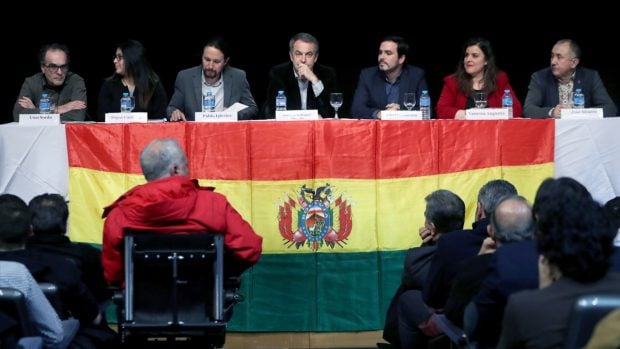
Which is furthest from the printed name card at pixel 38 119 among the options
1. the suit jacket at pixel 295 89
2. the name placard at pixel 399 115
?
the name placard at pixel 399 115

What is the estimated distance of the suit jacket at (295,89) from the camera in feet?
24.0

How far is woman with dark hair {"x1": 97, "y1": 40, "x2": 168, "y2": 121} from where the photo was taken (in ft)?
23.5

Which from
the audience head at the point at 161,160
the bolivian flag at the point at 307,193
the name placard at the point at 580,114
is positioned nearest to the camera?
the audience head at the point at 161,160

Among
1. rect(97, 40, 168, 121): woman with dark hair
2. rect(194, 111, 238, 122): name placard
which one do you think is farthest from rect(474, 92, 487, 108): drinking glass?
rect(97, 40, 168, 121): woman with dark hair

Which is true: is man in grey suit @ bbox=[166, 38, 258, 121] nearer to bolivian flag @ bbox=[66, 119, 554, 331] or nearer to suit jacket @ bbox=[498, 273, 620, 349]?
bolivian flag @ bbox=[66, 119, 554, 331]

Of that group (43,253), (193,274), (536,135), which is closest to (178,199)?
(193,274)

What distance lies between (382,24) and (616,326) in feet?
22.4

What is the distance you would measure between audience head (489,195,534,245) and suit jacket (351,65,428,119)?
9.97 ft

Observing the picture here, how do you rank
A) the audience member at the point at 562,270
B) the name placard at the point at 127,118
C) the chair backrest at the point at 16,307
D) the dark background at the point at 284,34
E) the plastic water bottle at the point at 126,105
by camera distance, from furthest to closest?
1. the dark background at the point at 284,34
2. the plastic water bottle at the point at 126,105
3. the name placard at the point at 127,118
4. the chair backrest at the point at 16,307
5. the audience member at the point at 562,270

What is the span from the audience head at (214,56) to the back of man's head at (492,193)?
2.49 m

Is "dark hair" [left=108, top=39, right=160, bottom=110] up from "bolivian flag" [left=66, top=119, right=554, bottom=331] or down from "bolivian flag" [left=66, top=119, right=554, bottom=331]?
up

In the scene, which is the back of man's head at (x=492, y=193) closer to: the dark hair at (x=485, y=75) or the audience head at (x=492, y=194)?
the audience head at (x=492, y=194)

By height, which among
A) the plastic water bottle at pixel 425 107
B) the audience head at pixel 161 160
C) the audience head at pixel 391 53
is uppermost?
the audience head at pixel 391 53

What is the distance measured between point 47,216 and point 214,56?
2.54 m
